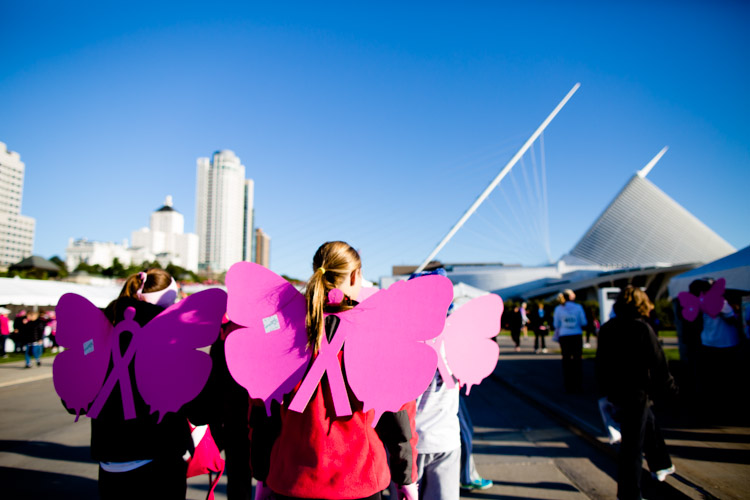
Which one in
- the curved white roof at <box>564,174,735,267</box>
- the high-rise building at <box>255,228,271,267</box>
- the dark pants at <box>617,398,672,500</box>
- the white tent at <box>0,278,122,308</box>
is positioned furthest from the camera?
the high-rise building at <box>255,228,271,267</box>

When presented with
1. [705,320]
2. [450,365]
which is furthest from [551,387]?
[450,365]

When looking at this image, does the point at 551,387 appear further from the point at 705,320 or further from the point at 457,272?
the point at 457,272

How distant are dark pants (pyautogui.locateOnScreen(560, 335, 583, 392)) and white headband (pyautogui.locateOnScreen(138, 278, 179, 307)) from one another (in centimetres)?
664

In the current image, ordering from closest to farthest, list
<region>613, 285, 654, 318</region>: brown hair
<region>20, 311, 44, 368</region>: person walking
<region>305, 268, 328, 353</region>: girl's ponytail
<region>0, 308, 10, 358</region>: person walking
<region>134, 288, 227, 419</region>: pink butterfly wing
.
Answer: <region>305, 268, 328, 353</region>: girl's ponytail
<region>134, 288, 227, 419</region>: pink butterfly wing
<region>613, 285, 654, 318</region>: brown hair
<region>20, 311, 44, 368</region>: person walking
<region>0, 308, 10, 358</region>: person walking

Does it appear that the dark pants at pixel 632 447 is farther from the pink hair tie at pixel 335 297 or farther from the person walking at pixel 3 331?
the person walking at pixel 3 331

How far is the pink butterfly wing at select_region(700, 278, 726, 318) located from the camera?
5180 mm

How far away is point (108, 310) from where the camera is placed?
209 centimetres

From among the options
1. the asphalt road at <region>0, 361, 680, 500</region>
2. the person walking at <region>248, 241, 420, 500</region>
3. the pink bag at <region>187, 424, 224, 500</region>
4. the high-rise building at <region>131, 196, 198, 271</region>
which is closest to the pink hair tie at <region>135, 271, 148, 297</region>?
the pink bag at <region>187, 424, 224, 500</region>

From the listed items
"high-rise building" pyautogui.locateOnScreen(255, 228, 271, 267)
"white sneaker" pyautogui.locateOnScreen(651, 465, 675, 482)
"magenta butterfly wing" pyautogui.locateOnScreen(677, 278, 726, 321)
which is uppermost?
"high-rise building" pyautogui.locateOnScreen(255, 228, 271, 267)

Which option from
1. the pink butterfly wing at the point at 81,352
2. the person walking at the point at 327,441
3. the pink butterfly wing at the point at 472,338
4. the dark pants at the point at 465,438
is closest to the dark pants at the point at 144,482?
the pink butterfly wing at the point at 81,352

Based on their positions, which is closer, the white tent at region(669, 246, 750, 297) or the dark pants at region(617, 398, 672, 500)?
the dark pants at region(617, 398, 672, 500)

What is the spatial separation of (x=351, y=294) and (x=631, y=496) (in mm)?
2752

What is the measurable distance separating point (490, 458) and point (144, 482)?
3.55 m

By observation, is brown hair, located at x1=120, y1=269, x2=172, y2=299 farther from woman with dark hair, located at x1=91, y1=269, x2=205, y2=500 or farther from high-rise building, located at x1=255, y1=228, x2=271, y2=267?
high-rise building, located at x1=255, y1=228, x2=271, y2=267
